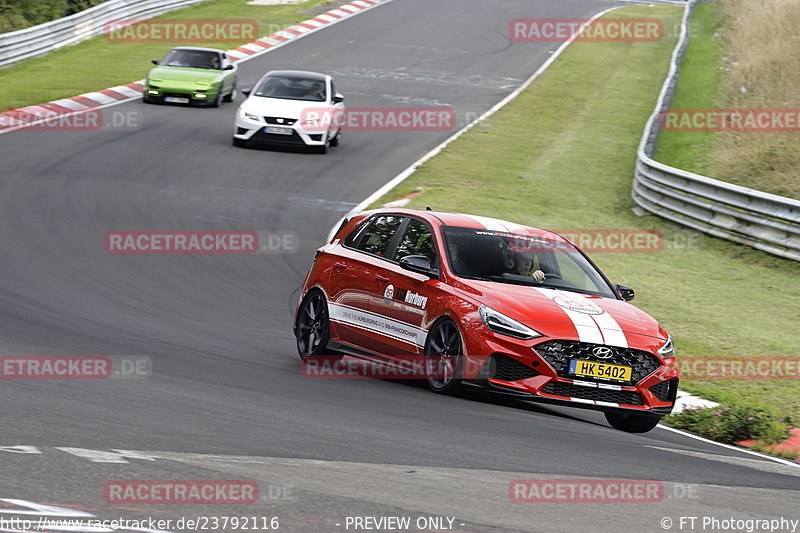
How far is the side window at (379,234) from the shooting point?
1067 centimetres

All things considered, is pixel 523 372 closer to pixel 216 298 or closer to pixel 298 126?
pixel 216 298

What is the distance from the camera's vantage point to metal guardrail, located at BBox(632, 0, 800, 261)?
734 inches

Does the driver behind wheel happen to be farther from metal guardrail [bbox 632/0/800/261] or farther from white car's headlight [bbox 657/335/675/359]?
metal guardrail [bbox 632/0/800/261]

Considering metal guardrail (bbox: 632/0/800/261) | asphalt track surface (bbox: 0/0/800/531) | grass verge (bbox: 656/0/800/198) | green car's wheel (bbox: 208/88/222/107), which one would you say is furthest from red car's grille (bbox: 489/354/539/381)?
green car's wheel (bbox: 208/88/222/107)

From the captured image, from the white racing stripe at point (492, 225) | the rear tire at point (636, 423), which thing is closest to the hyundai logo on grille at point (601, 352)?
the rear tire at point (636, 423)

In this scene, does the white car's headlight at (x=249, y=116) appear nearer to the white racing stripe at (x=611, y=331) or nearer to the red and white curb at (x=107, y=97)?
the red and white curb at (x=107, y=97)

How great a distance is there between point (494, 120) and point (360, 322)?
2202 cm

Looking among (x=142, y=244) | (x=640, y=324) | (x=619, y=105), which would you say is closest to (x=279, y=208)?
(x=142, y=244)

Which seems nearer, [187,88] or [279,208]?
[279,208]

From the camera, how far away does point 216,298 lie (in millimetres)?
13742

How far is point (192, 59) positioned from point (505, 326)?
23216mm

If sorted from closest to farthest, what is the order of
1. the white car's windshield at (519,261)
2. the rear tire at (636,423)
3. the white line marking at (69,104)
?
the rear tire at (636,423)
the white car's windshield at (519,261)
the white line marking at (69,104)

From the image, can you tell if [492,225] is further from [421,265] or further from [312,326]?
[312,326]

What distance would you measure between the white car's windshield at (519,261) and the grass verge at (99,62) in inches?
776
